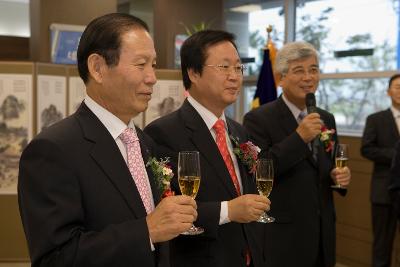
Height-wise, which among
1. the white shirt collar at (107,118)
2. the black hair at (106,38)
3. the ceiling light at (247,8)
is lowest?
the white shirt collar at (107,118)

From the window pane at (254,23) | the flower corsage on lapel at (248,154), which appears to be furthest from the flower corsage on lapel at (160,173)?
the window pane at (254,23)

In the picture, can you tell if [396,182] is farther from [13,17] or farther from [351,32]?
[13,17]

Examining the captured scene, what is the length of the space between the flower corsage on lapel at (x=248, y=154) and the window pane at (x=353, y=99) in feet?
13.2

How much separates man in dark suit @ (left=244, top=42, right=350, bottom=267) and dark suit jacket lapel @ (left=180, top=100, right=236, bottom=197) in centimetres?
56

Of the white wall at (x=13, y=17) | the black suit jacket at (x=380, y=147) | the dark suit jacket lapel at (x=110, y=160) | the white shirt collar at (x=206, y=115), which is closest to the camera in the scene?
the dark suit jacket lapel at (x=110, y=160)

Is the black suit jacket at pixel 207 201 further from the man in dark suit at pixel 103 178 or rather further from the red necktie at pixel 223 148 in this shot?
the man in dark suit at pixel 103 178

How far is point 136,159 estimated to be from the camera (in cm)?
170

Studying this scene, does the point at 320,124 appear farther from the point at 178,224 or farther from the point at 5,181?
the point at 5,181

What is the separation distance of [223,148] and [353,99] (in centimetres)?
→ 430

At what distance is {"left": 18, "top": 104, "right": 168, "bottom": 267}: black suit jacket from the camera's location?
1.44 metres

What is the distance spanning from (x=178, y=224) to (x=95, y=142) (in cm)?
35

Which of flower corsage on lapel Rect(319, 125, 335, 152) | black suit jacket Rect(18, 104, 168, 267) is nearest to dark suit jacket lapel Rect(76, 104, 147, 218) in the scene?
black suit jacket Rect(18, 104, 168, 267)

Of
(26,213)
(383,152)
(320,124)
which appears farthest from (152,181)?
(383,152)

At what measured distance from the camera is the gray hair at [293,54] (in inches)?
118
